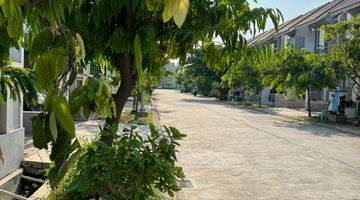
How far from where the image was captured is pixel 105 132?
457 centimetres

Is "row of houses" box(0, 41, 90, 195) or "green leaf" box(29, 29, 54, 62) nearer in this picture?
"green leaf" box(29, 29, 54, 62)

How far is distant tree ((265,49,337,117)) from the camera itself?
85.0ft

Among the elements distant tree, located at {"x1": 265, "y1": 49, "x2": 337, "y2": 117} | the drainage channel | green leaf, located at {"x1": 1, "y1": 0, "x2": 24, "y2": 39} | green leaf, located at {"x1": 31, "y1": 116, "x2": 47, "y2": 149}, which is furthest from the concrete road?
green leaf, located at {"x1": 1, "y1": 0, "x2": 24, "y2": 39}

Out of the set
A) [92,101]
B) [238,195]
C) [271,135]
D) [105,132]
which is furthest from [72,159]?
[271,135]

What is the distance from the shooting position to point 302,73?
27359 millimetres

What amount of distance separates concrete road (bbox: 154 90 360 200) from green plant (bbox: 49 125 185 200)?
3.57 meters

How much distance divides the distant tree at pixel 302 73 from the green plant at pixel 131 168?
21.1 metres

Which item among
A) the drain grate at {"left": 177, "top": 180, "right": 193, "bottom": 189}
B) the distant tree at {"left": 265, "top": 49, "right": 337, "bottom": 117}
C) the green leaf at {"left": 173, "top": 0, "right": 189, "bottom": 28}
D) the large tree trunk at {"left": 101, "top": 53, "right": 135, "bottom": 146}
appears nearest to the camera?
the green leaf at {"left": 173, "top": 0, "right": 189, "bottom": 28}

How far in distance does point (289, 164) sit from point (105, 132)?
326 inches

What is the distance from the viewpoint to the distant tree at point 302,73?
85.0 feet

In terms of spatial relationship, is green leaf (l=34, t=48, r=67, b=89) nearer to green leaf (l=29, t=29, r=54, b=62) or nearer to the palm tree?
green leaf (l=29, t=29, r=54, b=62)

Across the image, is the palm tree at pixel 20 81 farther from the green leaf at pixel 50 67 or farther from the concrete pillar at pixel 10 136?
the concrete pillar at pixel 10 136

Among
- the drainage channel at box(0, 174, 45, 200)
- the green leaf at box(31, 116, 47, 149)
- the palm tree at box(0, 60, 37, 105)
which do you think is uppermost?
the palm tree at box(0, 60, 37, 105)

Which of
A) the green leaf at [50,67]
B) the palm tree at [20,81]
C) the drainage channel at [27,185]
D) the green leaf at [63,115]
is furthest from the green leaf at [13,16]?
the drainage channel at [27,185]
